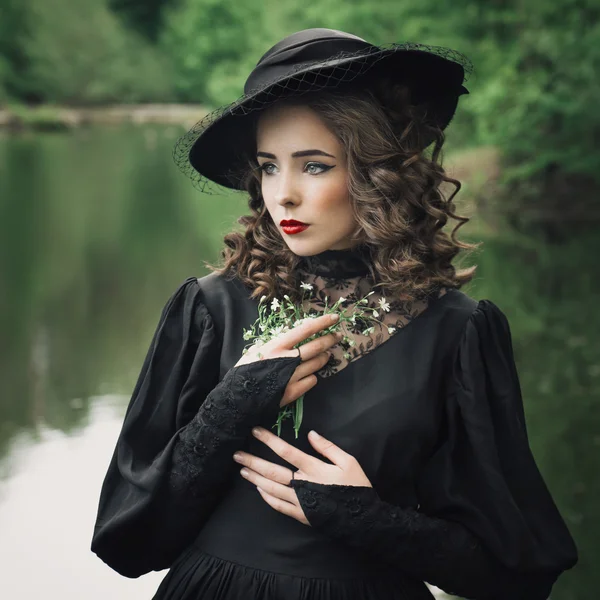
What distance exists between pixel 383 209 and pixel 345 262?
0.47ft

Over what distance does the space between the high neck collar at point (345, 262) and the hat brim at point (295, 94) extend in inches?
10.4

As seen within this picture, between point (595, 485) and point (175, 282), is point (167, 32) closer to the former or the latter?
point (175, 282)

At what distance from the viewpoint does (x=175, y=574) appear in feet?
6.46

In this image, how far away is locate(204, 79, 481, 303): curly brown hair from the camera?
1.95 m

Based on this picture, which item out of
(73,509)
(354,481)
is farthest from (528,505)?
(73,509)

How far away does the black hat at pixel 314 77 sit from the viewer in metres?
1.87

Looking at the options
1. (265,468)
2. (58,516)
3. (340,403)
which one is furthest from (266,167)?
(58,516)

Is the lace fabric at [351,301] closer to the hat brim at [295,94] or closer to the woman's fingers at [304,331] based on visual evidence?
the woman's fingers at [304,331]

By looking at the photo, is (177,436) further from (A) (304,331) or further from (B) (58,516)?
(B) (58,516)

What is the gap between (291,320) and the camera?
6.67 ft

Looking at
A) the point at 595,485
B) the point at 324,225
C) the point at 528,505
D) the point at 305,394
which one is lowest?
the point at 595,485

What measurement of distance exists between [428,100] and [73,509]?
11.3 ft

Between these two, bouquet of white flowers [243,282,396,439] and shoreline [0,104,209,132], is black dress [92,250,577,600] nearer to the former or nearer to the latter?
bouquet of white flowers [243,282,396,439]

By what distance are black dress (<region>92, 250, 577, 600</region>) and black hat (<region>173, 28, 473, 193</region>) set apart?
32 centimetres
